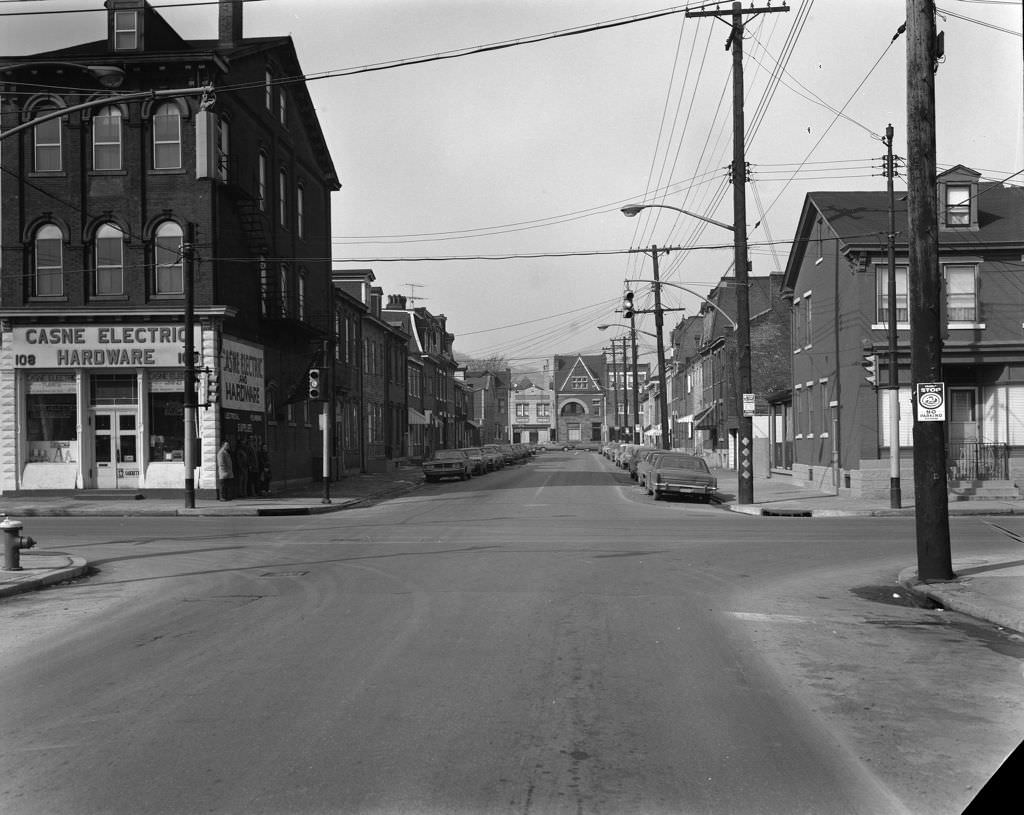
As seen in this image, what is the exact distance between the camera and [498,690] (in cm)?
700

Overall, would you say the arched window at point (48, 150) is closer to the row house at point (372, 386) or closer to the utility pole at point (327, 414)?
the utility pole at point (327, 414)

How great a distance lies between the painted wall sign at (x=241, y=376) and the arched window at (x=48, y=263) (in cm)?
537

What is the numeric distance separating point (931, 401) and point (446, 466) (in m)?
32.6

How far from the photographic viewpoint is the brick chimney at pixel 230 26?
106 ft

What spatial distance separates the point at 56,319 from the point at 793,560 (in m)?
23.4

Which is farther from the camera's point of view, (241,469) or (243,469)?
(243,469)

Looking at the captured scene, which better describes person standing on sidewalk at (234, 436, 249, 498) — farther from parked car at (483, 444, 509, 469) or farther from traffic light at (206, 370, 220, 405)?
parked car at (483, 444, 509, 469)

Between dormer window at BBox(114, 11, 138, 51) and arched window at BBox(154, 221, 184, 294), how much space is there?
5.59m

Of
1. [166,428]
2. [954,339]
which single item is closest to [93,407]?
[166,428]

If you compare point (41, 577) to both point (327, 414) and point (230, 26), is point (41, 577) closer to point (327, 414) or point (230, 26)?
point (327, 414)

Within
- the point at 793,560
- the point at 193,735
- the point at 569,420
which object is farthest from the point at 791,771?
the point at 569,420

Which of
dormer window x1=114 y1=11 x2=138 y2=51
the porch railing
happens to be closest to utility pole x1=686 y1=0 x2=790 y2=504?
the porch railing

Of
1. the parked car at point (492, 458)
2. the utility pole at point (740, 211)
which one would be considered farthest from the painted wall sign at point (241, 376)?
the parked car at point (492, 458)

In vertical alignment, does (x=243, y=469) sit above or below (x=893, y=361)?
below
